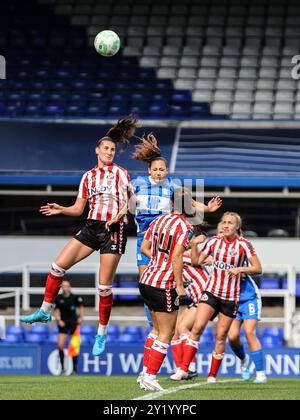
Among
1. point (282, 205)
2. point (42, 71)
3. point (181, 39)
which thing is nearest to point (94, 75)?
point (42, 71)

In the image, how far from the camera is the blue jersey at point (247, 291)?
42.7ft

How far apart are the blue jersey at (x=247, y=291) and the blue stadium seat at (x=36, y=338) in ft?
23.8

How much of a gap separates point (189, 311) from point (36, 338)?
7.27 m

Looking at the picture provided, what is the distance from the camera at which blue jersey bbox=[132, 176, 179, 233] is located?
10500 mm

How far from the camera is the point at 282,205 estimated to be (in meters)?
22.5

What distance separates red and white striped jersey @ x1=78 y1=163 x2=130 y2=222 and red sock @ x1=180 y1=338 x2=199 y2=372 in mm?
2172

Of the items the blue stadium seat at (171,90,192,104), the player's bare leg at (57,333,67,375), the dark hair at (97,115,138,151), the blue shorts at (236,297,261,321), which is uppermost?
the blue stadium seat at (171,90,192,104)

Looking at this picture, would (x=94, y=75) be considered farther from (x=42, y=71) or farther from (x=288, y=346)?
(x=288, y=346)

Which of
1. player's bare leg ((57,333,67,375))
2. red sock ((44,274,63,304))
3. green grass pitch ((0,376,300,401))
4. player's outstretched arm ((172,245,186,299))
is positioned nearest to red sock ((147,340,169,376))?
green grass pitch ((0,376,300,401))

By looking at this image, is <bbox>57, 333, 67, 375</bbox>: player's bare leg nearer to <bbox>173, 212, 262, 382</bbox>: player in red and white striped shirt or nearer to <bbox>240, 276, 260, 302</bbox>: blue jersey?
<bbox>240, 276, 260, 302</bbox>: blue jersey

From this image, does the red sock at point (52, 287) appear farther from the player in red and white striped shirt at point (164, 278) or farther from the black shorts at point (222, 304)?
the black shorts at point (222, 304)

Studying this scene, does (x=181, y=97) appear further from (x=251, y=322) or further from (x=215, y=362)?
(x=215, y=362)

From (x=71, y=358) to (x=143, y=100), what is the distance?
948 centimetres

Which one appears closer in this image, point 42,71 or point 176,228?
point 176,228
